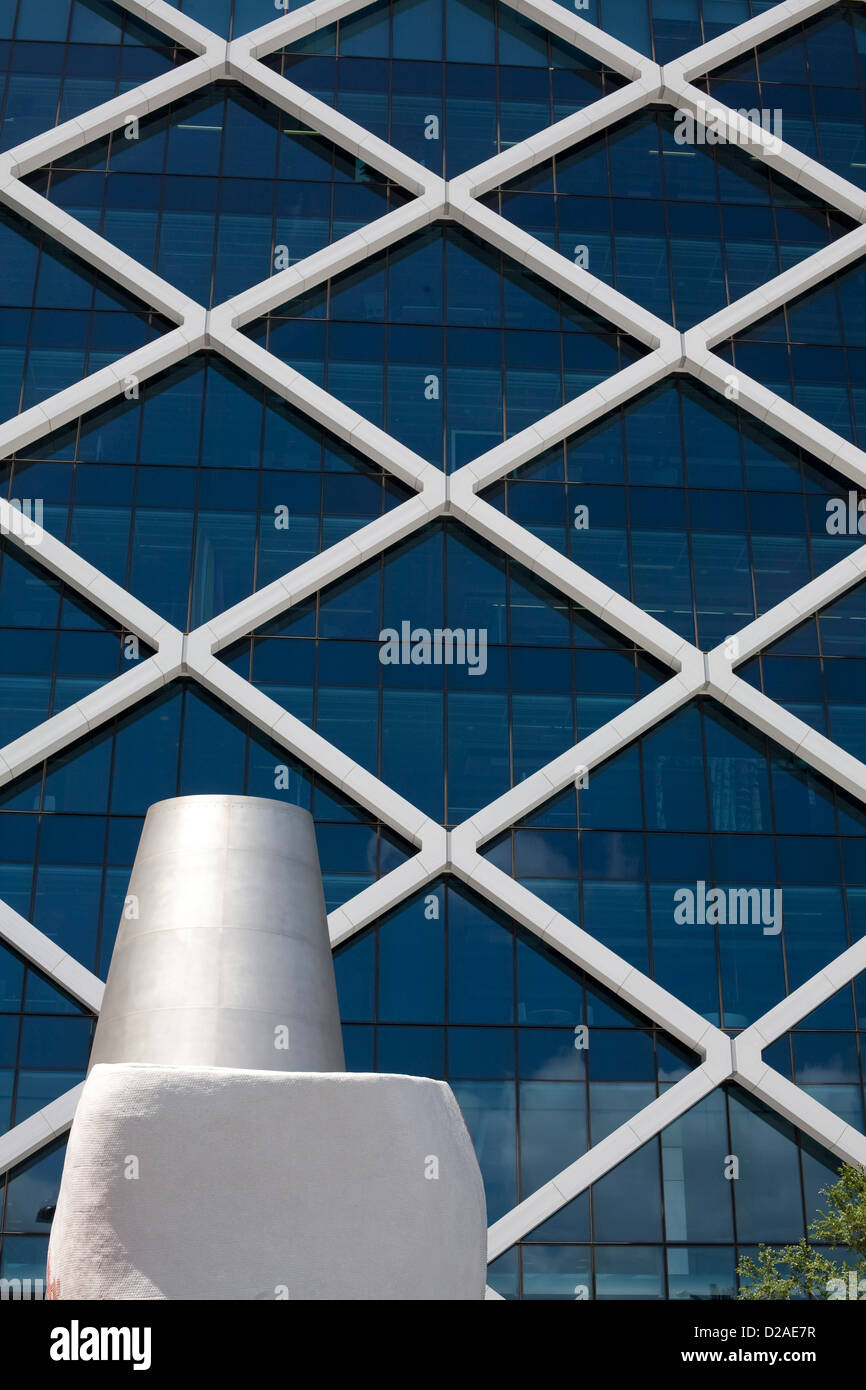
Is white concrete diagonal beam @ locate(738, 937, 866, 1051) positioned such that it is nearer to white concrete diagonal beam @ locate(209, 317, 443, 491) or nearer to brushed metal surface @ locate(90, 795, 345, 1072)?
white concrete diagonal beam @ locate(209, 317, 443, 491)

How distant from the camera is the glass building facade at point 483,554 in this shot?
35844mm

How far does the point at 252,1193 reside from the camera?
13.1 meters

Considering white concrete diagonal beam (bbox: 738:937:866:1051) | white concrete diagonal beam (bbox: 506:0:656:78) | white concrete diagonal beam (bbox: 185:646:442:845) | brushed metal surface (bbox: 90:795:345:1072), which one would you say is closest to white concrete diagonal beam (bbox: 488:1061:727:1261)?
white concrete diagonal beam (bbox: 738:937:866:1051)

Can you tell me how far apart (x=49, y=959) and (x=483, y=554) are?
15203mm

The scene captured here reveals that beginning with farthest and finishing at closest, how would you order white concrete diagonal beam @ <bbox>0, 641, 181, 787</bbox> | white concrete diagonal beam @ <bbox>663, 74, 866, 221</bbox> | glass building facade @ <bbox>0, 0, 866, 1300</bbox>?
1. white concrete diagonal beam @ <bbox>663, 74, 866, 221</bbox>
2. white concrete diagonal beam @ <bbox>0, 641, 181, 787</bbox>
3. glass building facade @ <bbox>0, 0, 866, 1300</bbox>

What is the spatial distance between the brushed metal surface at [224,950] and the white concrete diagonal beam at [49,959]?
18.5 m

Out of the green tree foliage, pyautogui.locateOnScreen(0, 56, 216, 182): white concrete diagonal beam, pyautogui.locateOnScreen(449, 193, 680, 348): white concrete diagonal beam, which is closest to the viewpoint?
the green tree foliage

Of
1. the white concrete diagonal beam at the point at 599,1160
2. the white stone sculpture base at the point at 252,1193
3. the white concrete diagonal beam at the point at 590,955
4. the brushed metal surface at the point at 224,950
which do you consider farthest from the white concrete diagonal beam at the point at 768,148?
the white stone sculpture base at the point at 252,1193

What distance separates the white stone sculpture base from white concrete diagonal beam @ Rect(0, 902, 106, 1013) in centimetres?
2214

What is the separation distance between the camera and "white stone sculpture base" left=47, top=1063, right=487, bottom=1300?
42.1 feet

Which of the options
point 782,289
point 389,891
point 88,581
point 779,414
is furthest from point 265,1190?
point 782,289

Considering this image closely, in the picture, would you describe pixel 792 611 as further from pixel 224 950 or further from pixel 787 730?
pixel 224 950

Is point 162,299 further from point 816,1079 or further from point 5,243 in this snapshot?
point 816,1079

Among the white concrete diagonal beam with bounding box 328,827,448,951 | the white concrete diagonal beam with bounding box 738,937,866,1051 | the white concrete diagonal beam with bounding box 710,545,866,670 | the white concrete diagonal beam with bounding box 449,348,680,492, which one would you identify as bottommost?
the white concrete diagonal beam with bounding box 738,937,866,1051
